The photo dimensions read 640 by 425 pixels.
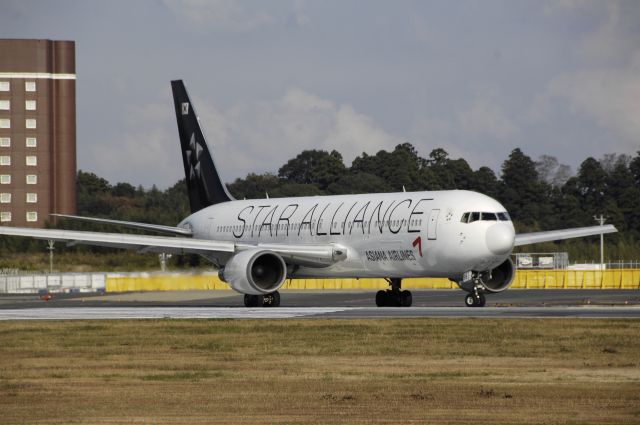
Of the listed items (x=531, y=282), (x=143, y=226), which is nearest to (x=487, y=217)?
(x=143, y=226)

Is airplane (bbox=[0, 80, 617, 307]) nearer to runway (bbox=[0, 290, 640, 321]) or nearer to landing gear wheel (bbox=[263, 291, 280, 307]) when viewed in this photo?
landing gear wheel (bbox=[263, 291, 280, 307])

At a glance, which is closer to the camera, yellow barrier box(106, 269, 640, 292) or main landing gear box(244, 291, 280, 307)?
main landing gear box(244, 291, 280, 307)

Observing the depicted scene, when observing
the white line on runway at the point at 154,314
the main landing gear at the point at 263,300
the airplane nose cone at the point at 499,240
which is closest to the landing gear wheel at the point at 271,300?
the main landing gear at the point at 263,300

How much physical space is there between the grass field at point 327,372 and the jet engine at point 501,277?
12082mm

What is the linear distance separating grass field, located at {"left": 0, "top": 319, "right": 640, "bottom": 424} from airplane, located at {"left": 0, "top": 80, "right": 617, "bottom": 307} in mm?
9845

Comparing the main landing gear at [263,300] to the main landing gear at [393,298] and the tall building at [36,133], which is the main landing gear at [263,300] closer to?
the main landing gear at [393,298]

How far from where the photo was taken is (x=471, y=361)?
22.7 m

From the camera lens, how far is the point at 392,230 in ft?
141

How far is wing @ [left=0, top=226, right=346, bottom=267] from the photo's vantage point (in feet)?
145

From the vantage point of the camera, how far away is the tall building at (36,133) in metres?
133

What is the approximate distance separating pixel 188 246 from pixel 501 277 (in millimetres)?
11265

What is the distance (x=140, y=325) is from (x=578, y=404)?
1672 cm

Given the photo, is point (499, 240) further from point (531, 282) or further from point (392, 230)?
point (531, 282)

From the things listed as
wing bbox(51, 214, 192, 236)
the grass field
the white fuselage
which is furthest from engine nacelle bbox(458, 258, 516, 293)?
wing bbox(51, 214, 192, 236)
